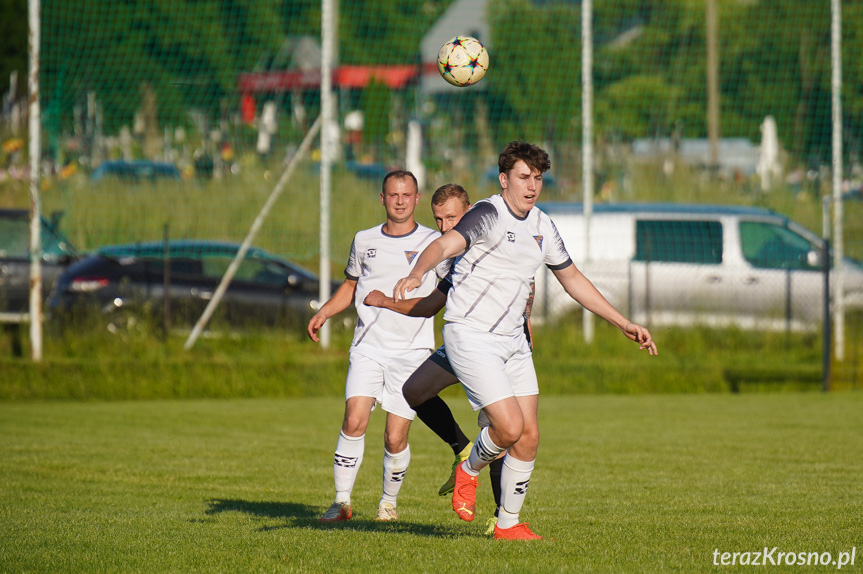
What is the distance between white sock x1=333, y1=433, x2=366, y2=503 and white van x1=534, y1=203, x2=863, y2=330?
28.8 feet

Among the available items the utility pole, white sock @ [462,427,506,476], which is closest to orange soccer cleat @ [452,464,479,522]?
white sock @ [462,427,506,476]

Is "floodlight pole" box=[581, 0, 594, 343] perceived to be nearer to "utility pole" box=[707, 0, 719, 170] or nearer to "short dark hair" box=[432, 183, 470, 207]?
"utility pole" box=[707, 0, 719, 170]

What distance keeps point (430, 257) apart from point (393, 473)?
183 centimetres

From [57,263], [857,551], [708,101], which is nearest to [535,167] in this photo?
[857,551]

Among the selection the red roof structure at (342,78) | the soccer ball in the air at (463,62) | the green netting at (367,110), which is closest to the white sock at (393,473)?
the soccer ball in the air at (463,62)

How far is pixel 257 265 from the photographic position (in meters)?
15.8

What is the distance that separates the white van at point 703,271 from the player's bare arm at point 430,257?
9774mm

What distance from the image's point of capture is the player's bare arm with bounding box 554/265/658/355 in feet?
20.3

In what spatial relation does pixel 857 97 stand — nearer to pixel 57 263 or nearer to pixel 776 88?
pixel 776 88

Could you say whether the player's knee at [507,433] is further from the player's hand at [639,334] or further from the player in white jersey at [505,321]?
the player's hand at [639,334]

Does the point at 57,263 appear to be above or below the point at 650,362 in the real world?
above

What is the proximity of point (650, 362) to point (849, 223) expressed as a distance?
403cm

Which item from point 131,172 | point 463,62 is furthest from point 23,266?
point 463,62

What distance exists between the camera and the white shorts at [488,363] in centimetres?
589
